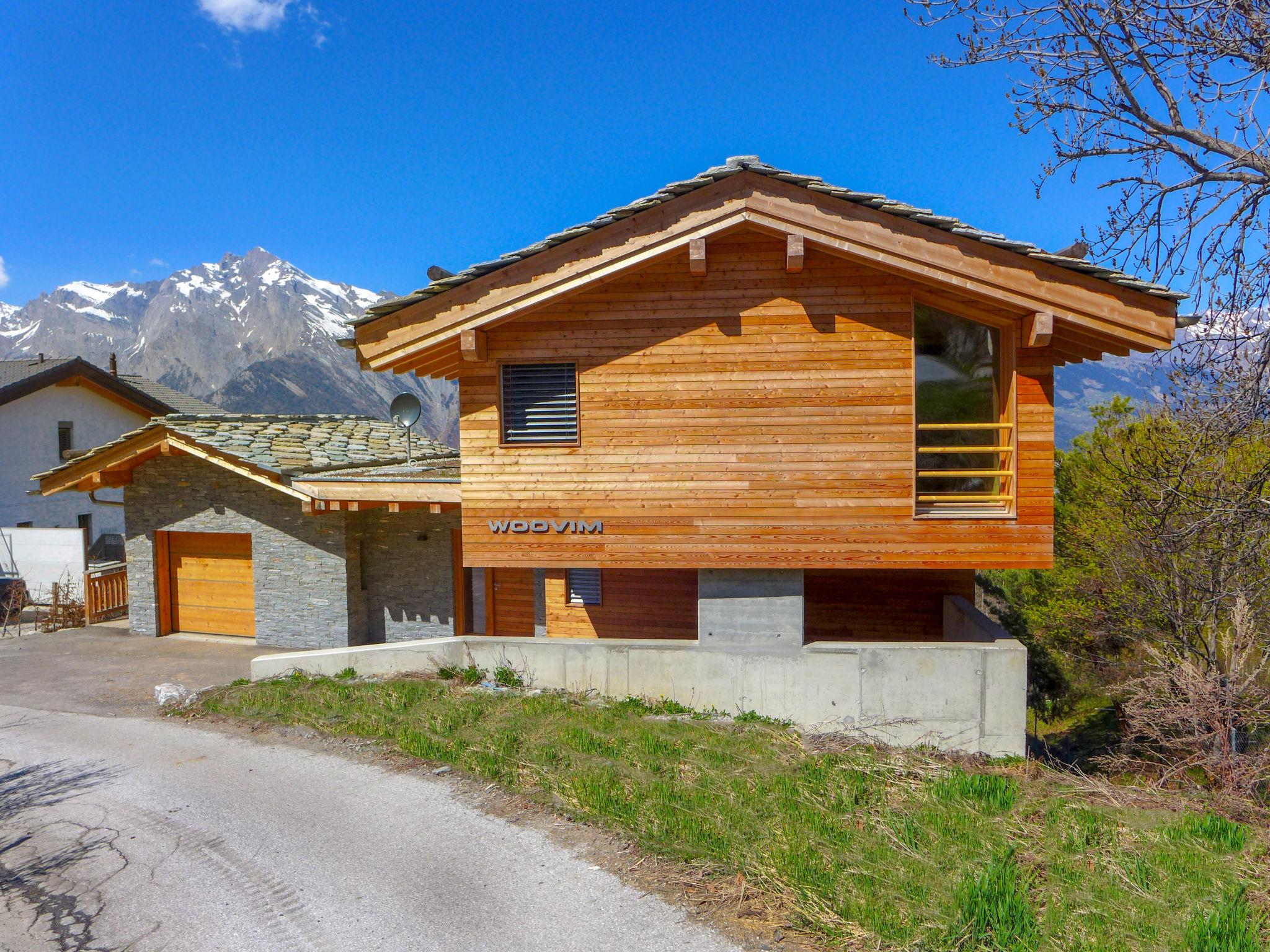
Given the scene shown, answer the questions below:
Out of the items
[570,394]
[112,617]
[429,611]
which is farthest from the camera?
[112,617]

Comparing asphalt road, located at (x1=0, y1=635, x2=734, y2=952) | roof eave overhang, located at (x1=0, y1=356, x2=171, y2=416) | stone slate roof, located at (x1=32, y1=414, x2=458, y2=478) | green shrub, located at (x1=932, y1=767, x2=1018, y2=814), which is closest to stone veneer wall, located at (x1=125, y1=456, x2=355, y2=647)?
stone slate roof, located at (x1=32, y1=414, x2=458, y2=478)

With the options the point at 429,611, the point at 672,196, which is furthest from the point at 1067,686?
the point at 672,196

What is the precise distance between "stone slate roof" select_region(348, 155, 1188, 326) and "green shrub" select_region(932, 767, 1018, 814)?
6.01 meters

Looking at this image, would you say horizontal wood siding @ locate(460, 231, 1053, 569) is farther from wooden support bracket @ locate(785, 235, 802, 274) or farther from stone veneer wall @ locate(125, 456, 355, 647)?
stone veneer wall @ locate(125, 456, 355, 647)

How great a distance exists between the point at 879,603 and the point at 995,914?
9.02m

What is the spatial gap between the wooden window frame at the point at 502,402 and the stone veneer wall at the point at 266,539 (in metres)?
5.14

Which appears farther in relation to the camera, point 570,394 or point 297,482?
point 297,482

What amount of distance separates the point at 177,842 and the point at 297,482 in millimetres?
7624

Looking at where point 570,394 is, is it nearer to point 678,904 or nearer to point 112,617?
point 678,904

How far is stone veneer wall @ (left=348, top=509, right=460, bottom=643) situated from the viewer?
49.4ft

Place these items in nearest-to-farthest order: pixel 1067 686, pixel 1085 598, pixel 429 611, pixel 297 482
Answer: pixel 297 482
pixel 429 611
pixel 1085 598
pixel 1067 686

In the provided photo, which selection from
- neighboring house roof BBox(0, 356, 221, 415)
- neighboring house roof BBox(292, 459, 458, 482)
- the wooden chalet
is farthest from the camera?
neighboring house roof BBox(0, 356, 221, 415)

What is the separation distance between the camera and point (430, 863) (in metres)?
6.62

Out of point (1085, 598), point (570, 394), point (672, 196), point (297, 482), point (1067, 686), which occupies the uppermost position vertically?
point (672, 196)
